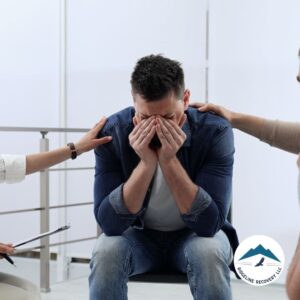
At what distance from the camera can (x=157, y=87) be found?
1589 millimetres

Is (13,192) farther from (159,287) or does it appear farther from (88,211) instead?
(159,287)

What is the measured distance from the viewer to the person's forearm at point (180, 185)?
158 cm

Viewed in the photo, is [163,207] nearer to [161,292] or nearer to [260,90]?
[161,292]

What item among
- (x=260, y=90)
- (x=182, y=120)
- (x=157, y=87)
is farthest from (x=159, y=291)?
(x=157, y=87)

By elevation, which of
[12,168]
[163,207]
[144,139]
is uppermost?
[144,139]

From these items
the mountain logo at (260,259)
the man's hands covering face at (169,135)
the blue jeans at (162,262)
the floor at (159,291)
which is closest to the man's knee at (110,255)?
the blue jeans at (162,262)

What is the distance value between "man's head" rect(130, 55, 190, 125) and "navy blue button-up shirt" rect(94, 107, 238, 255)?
0.31ft

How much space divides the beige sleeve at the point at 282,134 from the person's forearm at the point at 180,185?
0.34 metres

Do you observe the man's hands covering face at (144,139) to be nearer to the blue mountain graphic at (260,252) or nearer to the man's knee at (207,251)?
the man's knee at (207,251)

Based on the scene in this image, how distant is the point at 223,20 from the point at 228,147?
1675 millimetres

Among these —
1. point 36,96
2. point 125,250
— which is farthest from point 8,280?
point 36,96

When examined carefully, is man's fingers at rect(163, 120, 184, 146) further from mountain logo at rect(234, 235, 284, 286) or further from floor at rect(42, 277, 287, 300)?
floor at rect(42, 277, 287, 300)

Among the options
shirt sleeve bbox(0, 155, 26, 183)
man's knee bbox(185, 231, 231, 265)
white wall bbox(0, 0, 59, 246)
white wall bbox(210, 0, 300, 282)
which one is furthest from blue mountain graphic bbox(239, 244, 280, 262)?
white wall bbox(0, 0, 59, 246)

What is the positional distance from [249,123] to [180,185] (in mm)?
367
